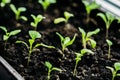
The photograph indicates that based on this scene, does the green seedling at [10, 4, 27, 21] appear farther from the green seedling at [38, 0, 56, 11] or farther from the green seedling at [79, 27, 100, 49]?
the green seedling at [79, 27, 100, 49]

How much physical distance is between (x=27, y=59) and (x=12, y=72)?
0.17 metres

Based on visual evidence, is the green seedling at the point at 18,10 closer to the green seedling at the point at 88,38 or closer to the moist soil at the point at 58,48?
the moist soil at the point at 58,48

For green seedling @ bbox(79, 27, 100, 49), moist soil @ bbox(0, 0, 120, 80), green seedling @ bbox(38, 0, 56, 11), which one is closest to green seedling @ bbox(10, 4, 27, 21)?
moist soil @ bbox(0, 0, 120, 80)

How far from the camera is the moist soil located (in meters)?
1.85

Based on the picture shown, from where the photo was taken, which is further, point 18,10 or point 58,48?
point 18,10

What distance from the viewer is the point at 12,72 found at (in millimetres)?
1759

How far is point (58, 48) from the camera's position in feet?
6.64

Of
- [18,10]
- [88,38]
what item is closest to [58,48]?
[88,38]

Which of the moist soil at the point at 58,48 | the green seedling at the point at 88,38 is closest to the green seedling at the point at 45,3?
the moist soil at the point at 58,48

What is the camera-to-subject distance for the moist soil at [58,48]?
6.06 ft

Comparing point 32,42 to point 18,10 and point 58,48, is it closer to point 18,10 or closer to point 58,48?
point 58,48

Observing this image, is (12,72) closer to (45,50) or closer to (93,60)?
(45,50)

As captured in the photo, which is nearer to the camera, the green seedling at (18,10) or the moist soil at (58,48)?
the moist soil at (58,48)

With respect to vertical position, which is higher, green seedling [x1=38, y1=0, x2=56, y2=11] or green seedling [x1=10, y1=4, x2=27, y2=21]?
green seedling [x1=38, y1=0, x2=56, y2=11]
